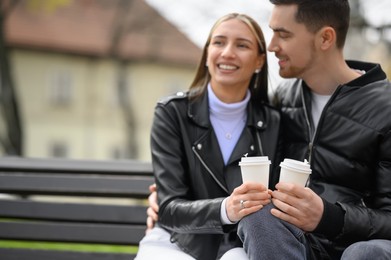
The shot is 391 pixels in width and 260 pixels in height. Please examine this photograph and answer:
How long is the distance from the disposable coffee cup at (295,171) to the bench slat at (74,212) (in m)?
1.62

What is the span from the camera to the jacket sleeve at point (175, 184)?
138 inches

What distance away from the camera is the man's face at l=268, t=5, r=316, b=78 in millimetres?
3973

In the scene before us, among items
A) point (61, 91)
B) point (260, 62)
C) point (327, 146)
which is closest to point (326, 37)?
point (260, 62)

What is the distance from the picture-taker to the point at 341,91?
383cm

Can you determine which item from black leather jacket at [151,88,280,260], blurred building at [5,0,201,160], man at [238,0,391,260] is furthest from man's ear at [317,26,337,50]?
blurred building at [5,0,201,160]

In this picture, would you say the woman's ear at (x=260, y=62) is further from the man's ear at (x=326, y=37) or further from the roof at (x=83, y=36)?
the roof at (x=83, y=36)

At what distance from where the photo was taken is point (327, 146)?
3.80 m

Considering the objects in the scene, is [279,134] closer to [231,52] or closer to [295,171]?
[231,52]

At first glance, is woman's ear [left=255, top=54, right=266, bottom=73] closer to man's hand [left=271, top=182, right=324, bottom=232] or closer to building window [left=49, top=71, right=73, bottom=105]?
man's hand [left=271, top=182, right=324, bottom=232]

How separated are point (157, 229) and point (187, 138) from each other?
0.53 metres

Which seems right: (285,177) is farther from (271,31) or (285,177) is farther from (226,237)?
(271,31)

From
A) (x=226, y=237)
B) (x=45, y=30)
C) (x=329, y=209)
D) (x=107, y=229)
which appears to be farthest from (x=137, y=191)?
(x=45, y=30)

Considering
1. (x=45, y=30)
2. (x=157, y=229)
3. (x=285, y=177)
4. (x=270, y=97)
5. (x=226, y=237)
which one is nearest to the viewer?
(x=285, y=177)

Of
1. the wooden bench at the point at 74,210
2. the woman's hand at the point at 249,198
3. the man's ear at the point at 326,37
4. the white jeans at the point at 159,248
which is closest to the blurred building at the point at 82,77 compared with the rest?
the wooden bench at the point at 74,210
